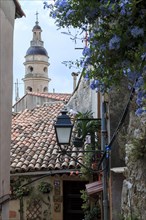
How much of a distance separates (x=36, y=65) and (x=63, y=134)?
39910 millimetres

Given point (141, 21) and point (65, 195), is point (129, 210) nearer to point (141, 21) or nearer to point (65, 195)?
point (141, 21)

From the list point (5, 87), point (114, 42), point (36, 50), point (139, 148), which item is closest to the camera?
point (114, 42)

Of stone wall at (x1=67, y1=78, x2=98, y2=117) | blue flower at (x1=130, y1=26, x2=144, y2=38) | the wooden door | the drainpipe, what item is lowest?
the wooden door

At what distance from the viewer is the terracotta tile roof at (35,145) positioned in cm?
1246

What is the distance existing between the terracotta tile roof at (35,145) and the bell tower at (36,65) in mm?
27383

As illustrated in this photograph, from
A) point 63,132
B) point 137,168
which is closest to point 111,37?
point 137,168

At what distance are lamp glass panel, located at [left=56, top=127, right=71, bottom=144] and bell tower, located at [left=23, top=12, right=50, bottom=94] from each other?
39.2 metres

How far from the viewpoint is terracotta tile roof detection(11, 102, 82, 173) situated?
12461 mm

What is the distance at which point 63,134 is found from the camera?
6.97m

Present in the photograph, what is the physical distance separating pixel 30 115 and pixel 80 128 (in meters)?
10.5

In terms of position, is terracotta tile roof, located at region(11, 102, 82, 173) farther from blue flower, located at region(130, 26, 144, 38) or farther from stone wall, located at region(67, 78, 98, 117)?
blue flower, located at region(130, 26, 144, 38)

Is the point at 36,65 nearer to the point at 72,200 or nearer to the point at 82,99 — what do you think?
the point at 82,99

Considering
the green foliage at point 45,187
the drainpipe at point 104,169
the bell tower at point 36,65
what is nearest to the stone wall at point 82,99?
the green foliage at point 45,187

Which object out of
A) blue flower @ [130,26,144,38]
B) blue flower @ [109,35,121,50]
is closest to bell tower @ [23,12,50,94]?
blue flower @ [109,35,121,50]
